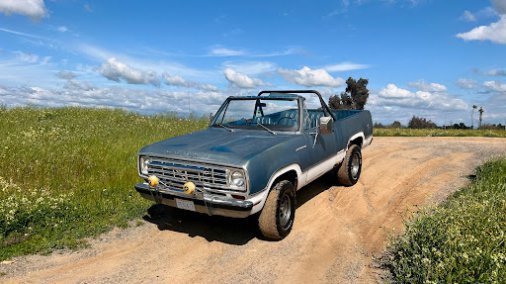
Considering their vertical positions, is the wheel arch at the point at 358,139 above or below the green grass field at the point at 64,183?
above

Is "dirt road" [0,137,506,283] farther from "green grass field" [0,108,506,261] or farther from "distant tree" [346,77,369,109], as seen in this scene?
"distant tree" [346,77,369,109]

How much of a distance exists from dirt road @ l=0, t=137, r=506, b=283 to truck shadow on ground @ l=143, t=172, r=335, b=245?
1cm

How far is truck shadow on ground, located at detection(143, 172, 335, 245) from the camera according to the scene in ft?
18.5

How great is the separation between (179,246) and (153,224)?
3.07 ft

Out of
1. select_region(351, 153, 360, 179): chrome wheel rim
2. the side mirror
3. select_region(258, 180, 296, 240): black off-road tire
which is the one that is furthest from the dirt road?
the side mirror

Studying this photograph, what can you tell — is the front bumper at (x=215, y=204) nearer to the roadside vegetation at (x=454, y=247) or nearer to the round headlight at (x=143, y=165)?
the round headlight at (x=143, y=165)

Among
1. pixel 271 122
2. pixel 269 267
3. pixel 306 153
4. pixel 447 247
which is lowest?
pixel 269 267

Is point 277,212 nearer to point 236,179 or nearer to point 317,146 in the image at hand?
point 236,179

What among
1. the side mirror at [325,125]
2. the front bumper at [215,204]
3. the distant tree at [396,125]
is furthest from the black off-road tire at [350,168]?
the distant tree at [396,125]

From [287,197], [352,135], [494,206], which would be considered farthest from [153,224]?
[494,206]

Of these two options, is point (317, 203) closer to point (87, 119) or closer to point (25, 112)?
point (87, 119)

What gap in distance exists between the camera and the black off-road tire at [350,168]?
7.56 meters

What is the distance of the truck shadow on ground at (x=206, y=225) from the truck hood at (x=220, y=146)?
51.9 inches

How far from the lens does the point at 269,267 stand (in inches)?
185
